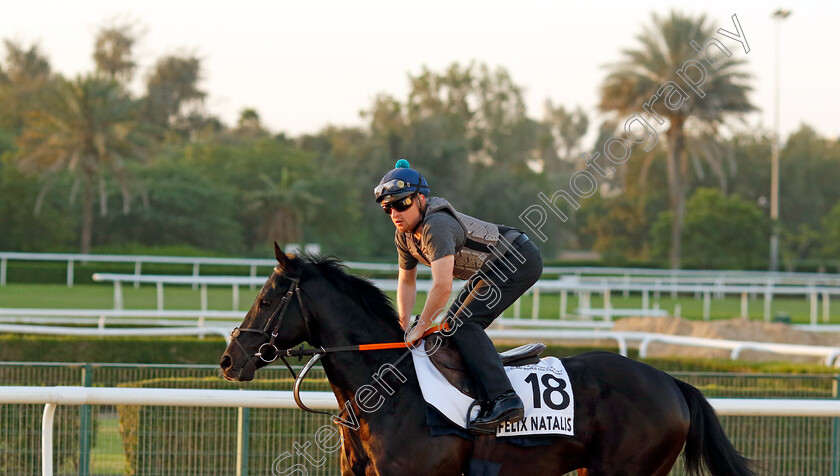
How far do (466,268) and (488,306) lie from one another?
198 millimetres

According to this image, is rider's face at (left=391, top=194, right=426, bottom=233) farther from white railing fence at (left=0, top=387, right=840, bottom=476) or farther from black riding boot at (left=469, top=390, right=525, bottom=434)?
white railing fence at (left=0, top=387, right=840, bottom=476)

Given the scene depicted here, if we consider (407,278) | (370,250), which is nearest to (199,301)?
(407,278)

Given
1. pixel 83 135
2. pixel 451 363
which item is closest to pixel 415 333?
pixel 451 363

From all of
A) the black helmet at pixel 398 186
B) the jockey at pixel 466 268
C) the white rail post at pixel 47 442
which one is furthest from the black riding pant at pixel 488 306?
the white rail post at pixel 47 442

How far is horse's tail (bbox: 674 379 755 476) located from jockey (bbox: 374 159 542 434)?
856 millimetres

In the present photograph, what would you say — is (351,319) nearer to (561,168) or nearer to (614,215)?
(614,215)

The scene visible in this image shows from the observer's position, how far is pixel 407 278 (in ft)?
14.2

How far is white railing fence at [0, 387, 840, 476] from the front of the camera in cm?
433

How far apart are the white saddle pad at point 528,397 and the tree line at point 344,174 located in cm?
2501

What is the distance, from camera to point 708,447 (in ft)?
13.9

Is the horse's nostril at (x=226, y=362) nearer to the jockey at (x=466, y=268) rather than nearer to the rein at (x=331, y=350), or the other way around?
the rein at (x=331, y=350)

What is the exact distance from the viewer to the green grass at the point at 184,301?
17.3 m

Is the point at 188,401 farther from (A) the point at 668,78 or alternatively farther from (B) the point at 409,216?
(A) the point at 668,78

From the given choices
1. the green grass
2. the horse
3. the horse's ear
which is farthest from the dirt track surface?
the horse's ear
